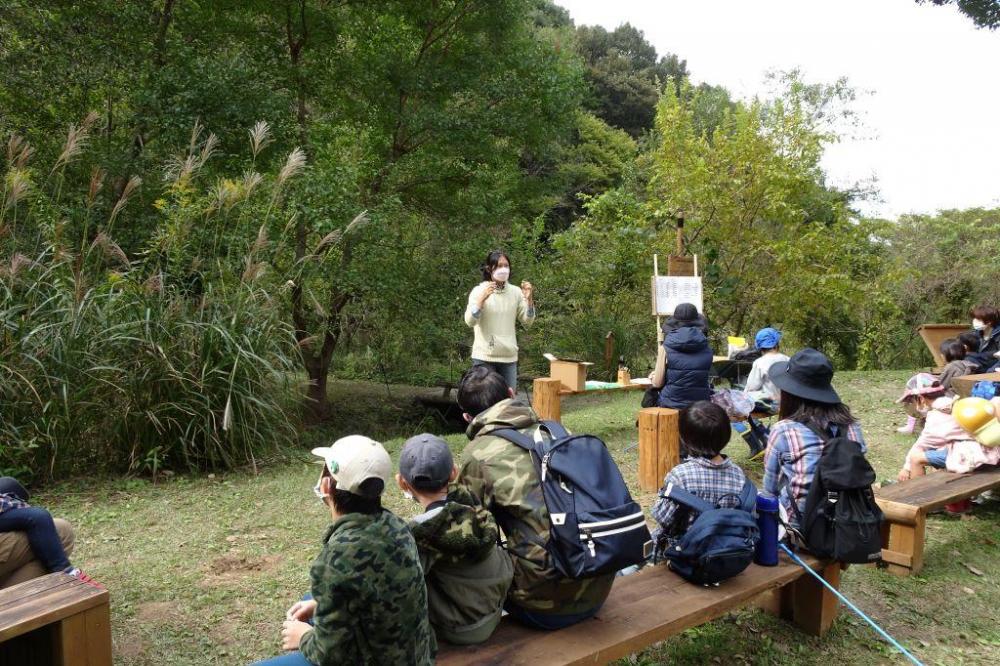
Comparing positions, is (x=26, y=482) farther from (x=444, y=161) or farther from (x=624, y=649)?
(x=444, y=161)

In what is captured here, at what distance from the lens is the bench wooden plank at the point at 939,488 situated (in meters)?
3.64

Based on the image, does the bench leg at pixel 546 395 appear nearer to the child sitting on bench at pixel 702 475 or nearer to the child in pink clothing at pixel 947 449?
the child in pink clothing at pixel 947 449

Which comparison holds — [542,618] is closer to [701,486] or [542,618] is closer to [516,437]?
[516,437]

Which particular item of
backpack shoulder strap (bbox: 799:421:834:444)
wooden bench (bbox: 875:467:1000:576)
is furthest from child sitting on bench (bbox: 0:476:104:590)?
wooden bench (bbox: 875:467:1000:576)

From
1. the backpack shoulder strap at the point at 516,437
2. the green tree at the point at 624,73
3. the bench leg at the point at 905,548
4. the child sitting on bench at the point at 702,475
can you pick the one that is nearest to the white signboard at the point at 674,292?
the bench leg at the point at 905,548

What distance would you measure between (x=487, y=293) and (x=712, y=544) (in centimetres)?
317

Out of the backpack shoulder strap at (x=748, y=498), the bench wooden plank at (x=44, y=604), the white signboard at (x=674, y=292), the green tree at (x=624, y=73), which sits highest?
the green tree at (x=624, y=73)

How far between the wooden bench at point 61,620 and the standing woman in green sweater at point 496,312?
3532 mm

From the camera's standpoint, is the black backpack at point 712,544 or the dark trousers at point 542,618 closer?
the dark trousers at point 542,618

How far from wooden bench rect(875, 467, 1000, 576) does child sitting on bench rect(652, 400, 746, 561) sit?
4.17 ft

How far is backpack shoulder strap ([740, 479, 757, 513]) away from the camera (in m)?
2.73

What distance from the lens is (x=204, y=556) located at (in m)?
3.82

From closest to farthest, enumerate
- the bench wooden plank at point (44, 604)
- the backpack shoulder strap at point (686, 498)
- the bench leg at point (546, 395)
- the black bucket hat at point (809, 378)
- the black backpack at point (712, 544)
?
the bench wooden plank at point (44, 604)
the black backpack at point (712, 544)
the backpack shoulder strap at point (686, 498)
the black bucket hat at point (809, 378)
the bench leg at point (546, 395)

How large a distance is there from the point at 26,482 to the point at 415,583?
418 centimetres
